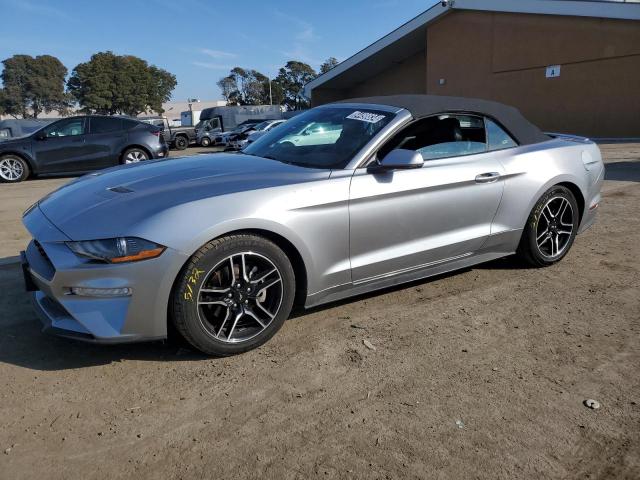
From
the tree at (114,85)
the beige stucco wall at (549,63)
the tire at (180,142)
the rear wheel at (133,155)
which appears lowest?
the rear wheel at (133,155)

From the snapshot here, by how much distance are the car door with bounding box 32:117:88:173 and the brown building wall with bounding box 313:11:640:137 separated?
59.8ft

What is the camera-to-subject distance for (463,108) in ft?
13.1

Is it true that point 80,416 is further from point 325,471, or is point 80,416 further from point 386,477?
point 386,477

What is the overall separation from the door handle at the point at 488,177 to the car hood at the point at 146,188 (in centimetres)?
128

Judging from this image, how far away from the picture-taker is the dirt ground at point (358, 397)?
214 cm

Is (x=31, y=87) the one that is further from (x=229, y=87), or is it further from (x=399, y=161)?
(x=399, y=161)

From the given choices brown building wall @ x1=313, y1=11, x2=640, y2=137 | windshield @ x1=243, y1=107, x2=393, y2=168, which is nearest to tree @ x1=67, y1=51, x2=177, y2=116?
brown building wall @ x1=313, y1=11, x2=640, y2=137

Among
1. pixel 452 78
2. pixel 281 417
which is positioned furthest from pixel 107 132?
pixel 452 78

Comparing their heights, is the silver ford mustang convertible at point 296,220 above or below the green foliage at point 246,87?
below

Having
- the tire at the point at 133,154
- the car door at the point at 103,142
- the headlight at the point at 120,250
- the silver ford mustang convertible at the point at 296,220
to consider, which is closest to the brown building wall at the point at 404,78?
the tire at the point at 133,154

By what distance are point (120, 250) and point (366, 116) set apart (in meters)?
2.01

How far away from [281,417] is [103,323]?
1062 millimetres

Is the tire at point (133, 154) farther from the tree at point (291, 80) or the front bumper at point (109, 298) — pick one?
the tree at point (291, 80)

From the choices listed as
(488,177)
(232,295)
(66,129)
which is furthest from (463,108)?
(66,129)
